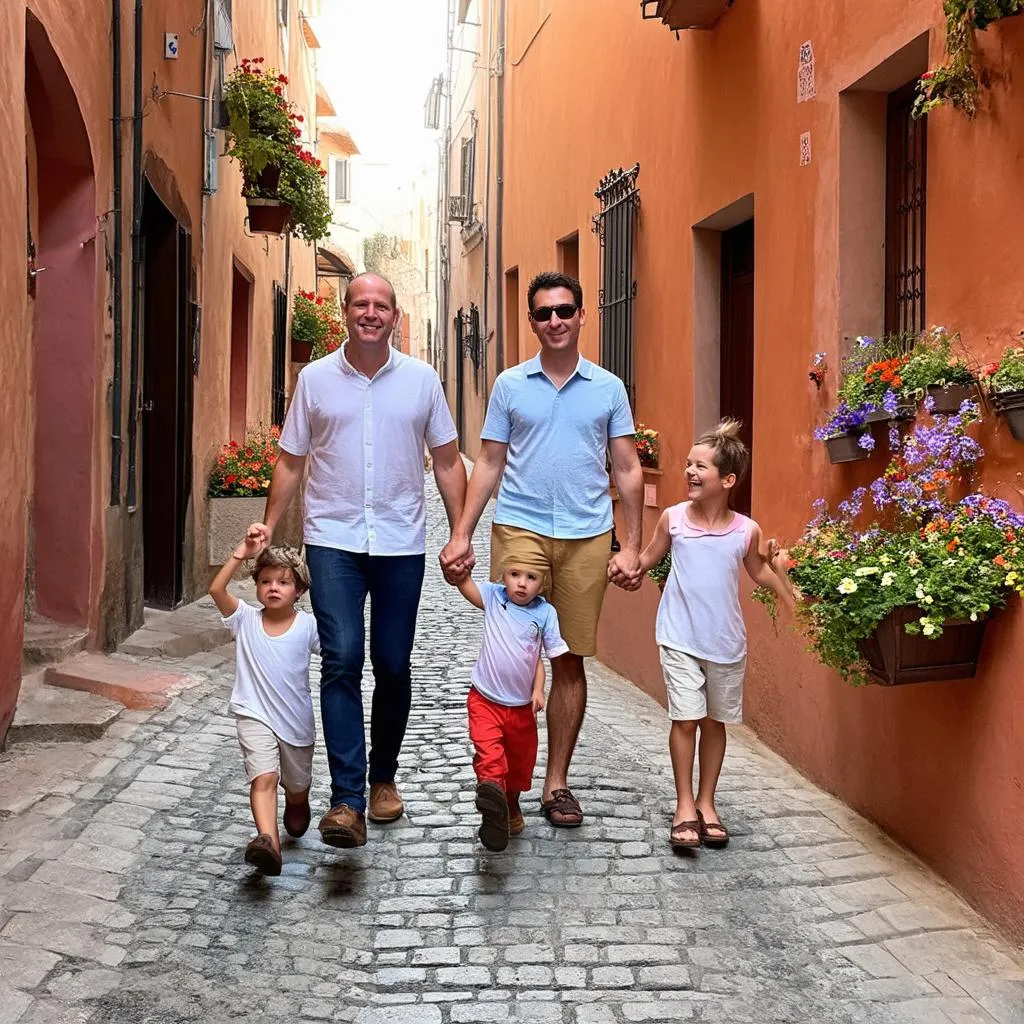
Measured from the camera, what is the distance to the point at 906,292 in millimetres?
5121

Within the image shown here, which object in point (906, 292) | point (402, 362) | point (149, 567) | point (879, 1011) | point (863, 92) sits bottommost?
point (879, 1011)

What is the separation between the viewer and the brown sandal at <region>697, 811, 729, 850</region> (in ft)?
14.8

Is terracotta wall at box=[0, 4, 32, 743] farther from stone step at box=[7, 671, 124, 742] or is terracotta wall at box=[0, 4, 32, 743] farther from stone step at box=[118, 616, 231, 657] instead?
stone step at box=[118, 616, 231, 657]

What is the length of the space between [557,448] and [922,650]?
1.44m

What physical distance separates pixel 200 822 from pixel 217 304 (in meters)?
6.95

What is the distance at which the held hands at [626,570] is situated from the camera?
459 centimetres

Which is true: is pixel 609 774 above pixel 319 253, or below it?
below

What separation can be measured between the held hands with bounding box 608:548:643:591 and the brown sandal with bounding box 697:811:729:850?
86cm

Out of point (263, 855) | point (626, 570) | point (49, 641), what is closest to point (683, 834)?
point (626, 570)

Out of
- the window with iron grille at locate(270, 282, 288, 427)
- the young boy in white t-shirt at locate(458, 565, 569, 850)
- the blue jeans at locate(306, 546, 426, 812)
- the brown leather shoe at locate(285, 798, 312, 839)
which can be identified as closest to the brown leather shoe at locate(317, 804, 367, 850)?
the blue jeans at locate(306, 546, 426, 812)

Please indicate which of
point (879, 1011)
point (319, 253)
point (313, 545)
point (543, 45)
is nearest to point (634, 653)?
point (313, 545)

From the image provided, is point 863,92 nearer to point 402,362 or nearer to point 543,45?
point 402,362

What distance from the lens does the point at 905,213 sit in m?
5.14

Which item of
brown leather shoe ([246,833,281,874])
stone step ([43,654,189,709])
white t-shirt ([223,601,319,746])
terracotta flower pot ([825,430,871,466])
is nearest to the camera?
brown leather shoe ([246,833,281,874])
